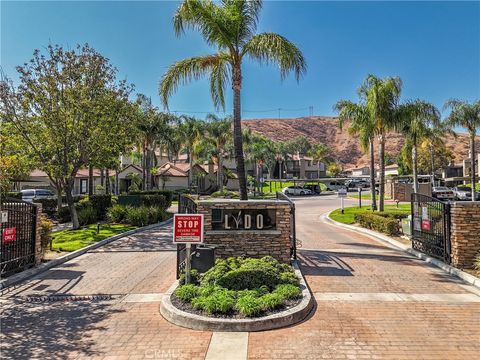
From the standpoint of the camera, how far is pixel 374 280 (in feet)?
28.8

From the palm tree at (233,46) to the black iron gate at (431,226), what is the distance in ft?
18.4

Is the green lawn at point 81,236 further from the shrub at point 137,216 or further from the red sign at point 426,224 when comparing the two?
the red sign at point 426,224

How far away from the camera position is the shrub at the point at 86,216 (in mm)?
20547

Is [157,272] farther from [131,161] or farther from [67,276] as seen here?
[131,161]

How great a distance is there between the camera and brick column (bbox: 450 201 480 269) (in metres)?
9.91

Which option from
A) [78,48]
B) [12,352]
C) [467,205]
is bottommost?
[12,352]

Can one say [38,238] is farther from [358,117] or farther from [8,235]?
[358,117]

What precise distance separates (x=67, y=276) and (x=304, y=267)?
6.17 metres

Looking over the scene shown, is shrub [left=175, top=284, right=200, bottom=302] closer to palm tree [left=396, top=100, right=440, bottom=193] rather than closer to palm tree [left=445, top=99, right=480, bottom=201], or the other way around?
palm tree [left=396, top=100, right=440, bottom=193]

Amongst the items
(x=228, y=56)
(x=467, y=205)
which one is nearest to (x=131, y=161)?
(x=228, y=56)

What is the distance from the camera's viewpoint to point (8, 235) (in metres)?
9.26

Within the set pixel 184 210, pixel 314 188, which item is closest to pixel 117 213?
pixel 184 210

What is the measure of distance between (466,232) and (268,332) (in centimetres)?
700

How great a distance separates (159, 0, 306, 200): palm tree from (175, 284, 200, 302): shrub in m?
5.06
